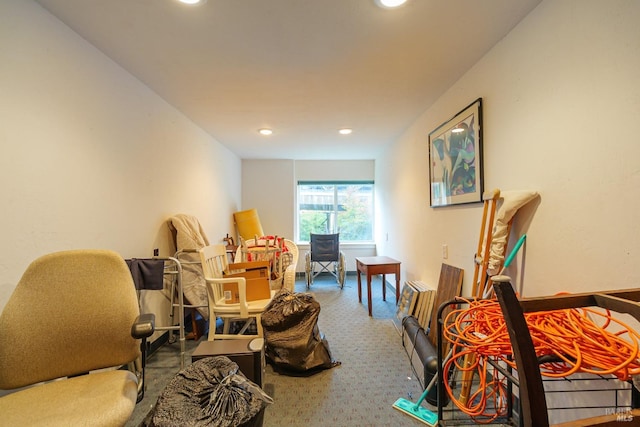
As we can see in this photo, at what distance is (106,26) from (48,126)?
0.66 m

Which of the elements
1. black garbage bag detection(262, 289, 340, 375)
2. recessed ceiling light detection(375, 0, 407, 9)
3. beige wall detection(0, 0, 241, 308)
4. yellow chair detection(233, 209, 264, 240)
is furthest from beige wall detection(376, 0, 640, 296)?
yellow chair detection(233, 209, 264, 240)

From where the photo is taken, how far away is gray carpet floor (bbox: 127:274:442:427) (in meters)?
1.65

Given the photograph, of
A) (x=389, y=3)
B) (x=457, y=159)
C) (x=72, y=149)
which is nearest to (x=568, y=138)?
(x=457, y=159)

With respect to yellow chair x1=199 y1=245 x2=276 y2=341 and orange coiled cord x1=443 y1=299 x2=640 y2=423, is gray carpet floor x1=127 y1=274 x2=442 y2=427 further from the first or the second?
orange coiled cord x1=443 y1=299 x2=640 y2=423

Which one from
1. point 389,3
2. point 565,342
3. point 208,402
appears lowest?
point 208,402

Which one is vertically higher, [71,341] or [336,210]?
[336,210]

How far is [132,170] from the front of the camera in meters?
2.18

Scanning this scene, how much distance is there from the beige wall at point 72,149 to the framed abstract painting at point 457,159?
2.62 metres

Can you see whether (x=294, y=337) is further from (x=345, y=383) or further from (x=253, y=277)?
(x=253, y=277)

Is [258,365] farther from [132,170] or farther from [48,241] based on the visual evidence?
[132,170]

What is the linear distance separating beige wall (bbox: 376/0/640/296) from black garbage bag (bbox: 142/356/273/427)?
5.16ft

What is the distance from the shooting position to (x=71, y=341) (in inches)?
48.1

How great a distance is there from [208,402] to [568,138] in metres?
2.04

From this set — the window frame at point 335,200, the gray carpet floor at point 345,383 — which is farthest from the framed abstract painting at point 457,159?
the window frame at point 335,200
